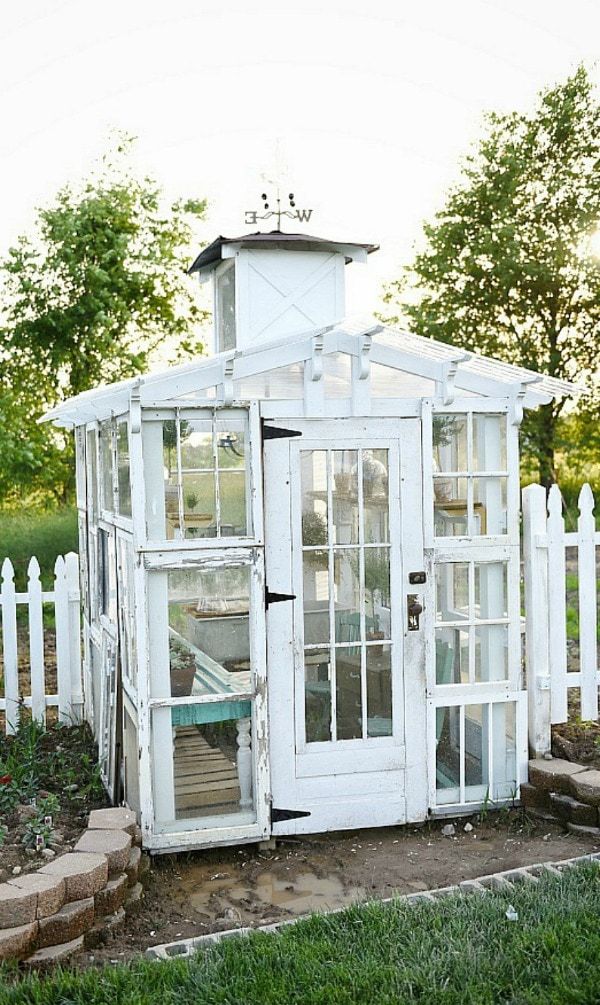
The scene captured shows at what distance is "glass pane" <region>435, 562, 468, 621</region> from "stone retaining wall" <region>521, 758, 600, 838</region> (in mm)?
1008

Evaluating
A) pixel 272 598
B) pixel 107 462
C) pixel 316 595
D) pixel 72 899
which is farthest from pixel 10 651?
pixel 72 899

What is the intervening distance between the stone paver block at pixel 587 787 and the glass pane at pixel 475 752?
527mm

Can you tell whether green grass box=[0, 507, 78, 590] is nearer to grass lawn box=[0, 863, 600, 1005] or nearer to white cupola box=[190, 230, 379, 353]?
white cupola box=[190, 230, 379, 353]

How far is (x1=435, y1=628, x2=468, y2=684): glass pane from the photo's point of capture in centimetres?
565

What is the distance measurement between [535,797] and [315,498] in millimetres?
2176

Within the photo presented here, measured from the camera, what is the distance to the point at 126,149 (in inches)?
682

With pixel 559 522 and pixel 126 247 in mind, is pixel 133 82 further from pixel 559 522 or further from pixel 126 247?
pixel 559 522

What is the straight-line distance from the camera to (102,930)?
4.21 m

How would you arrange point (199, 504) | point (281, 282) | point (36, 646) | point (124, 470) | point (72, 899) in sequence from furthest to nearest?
point (36, 646) < point (281, 282) < point (124, 470) < point (199, 504) < point (72, 899)

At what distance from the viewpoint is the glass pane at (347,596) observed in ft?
17.8

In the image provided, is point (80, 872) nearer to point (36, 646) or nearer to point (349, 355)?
point (349, 355)

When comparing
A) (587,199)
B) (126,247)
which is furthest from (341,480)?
(587,199)

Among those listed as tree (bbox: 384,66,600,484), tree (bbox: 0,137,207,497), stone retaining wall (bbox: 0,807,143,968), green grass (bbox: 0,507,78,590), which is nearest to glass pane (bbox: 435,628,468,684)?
stone retaining wall (bbox: 0,807,143,968)

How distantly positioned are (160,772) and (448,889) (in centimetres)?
161
